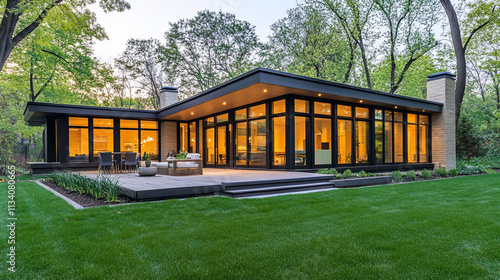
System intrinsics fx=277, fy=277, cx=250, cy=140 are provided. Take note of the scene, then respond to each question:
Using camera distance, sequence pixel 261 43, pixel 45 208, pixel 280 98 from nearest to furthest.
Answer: pixel 45 208
pixel 280 98
pixel 261 43

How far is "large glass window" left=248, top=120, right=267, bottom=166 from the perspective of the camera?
35.2 feet

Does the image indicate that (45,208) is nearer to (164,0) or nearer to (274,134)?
(274,134)

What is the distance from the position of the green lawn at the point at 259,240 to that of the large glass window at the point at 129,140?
32.7 ft

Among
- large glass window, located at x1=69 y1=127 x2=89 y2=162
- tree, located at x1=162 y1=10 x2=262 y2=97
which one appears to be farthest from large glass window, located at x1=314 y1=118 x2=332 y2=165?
tree, located at x1=162 y1=10 x2=262 y2=97

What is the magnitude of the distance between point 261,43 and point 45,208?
1954cm

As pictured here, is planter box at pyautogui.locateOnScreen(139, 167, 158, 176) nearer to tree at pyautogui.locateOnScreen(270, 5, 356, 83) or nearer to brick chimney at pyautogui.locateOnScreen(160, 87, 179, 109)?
brick chimney at pyautogui.locateOnScreen(160, 87, 179, 109)

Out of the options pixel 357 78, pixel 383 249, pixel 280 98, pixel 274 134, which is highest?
pixel 357 78

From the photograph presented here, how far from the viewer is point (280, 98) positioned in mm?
9984

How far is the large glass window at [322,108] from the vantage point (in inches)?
405

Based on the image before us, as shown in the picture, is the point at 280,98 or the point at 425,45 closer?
the point at 280,98

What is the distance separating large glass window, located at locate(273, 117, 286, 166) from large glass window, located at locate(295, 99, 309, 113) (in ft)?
2.11

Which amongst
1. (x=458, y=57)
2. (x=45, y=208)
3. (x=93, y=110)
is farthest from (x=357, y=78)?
(x=45, y=208)

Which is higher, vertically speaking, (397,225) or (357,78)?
(357,78)

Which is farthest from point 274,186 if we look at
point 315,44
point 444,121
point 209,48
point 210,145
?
point 209,48
